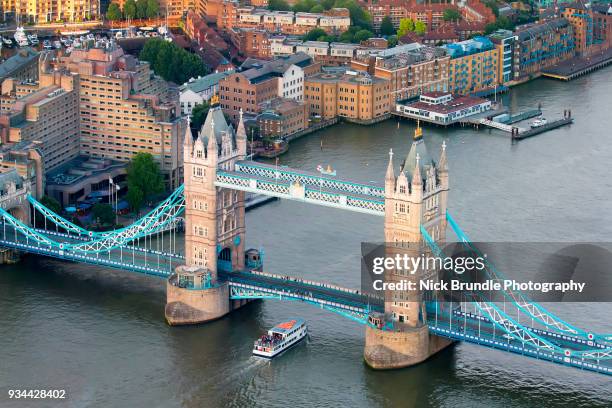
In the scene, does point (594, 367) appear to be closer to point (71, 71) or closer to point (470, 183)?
point (470, 183)

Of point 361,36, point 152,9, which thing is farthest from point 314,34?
point 152,9

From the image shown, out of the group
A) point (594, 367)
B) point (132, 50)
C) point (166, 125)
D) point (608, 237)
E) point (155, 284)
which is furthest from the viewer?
point (132, 50)

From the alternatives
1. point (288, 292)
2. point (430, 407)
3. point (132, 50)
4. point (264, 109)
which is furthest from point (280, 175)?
point (132, 50)

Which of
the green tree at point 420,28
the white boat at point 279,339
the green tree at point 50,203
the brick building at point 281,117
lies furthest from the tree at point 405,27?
the white boat at point 279,339

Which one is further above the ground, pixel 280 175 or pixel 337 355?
pixel 280 175

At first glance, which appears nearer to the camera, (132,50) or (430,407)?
(430,407)

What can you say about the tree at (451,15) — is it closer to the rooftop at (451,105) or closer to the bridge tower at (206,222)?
the rooftop at (451,105)

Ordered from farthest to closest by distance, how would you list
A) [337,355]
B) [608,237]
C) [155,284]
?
[608,237] → [155,284] → [337,355]
